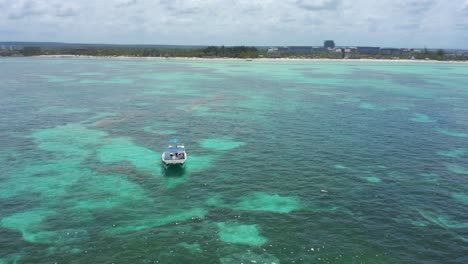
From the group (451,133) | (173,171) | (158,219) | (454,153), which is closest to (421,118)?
(451,133)

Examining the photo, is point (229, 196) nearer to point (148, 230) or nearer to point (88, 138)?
point (148, 230)

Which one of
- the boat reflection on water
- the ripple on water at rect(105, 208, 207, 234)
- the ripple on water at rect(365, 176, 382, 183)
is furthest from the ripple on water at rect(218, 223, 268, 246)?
the ripple on water at rect(365, 176, 382, 183)

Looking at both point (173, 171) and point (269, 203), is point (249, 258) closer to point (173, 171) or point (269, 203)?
point (269, 203)

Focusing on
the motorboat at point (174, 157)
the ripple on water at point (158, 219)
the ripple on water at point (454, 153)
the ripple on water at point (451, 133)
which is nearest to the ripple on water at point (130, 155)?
the motorboat at point (174, 157)

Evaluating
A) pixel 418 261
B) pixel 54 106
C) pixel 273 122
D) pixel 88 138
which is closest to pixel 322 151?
pixel 273 122

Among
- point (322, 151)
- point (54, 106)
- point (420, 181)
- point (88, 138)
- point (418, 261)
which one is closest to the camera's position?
point (418, 261)

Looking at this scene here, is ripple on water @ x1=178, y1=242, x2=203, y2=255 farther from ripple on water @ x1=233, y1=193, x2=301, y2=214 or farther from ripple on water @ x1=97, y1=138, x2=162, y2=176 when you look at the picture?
ripple on water @ x1=97, y1=138, x2=162, y2=176

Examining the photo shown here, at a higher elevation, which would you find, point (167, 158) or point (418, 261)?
point (167, 158)
